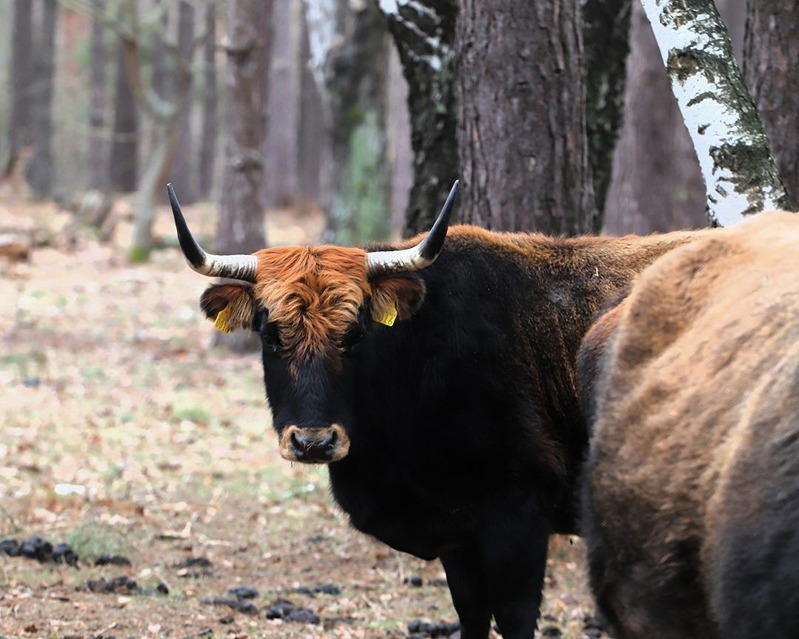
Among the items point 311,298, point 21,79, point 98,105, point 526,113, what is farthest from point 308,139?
point 311,298

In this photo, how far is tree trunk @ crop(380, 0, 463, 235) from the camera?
8.16 m

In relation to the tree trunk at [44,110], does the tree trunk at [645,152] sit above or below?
below

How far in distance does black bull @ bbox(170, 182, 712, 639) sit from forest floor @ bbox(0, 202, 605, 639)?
3.46ft

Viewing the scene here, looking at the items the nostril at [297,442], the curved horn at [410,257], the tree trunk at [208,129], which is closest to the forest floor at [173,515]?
the nostril at [297,442]

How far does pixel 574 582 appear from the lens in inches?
283

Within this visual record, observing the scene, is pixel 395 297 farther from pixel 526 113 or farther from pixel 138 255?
pixel 138 255

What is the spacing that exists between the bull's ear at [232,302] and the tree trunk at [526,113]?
76.7 inches

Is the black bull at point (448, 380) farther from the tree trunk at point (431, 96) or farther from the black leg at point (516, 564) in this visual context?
the tree trunk at point (431, 96)

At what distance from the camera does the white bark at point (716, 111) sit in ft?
17.3

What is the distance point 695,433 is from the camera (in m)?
3.13

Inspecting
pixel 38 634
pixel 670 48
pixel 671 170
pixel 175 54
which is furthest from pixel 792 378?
pixel 175 54

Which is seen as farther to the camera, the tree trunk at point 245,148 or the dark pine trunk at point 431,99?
the tree trunk at point 245,148

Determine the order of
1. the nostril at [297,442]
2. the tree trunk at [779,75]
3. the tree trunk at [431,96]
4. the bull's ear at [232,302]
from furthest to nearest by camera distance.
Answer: the tree trunk at [431,96]
the tree trunk at [779,75]
the bull's ear at [232,302]
the nostril at [297,442]

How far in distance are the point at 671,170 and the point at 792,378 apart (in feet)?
44.3
